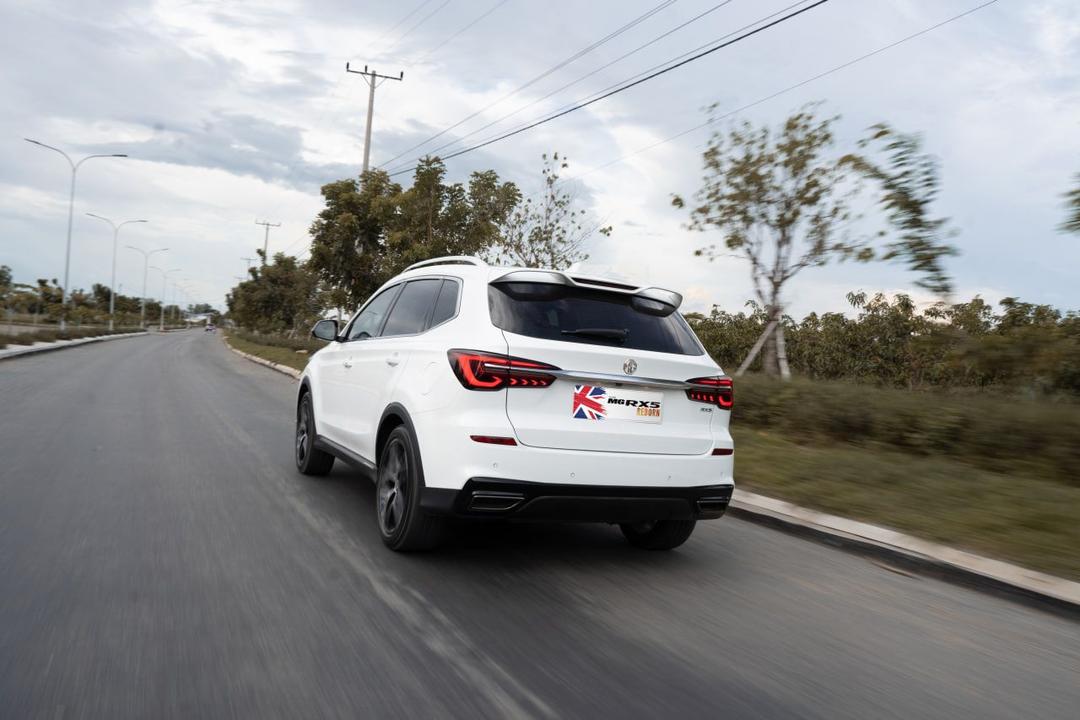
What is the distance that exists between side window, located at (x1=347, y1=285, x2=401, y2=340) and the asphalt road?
130cm

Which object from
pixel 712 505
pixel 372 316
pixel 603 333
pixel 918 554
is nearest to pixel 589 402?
pixel 603 333

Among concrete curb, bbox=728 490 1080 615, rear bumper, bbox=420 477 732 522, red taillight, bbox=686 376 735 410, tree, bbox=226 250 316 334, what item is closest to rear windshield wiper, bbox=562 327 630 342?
red taillight, bbox=686 376 735 410

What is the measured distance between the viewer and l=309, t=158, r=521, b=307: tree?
883 inches

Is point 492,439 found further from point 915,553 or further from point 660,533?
point 915,553

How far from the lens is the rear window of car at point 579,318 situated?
15.0 ft

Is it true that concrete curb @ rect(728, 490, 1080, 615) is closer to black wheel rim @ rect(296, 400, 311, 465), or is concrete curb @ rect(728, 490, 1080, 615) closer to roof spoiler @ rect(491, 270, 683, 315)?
roof spoiler @ rect(491, 270, 683, 315)

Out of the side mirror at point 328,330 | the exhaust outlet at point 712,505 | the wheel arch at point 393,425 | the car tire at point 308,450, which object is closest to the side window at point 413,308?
the wheel arch at point 393,425

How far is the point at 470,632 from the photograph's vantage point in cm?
372

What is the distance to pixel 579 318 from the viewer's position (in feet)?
15.3

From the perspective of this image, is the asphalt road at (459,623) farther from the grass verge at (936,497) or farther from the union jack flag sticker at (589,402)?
the union jack flag sticker at (589,402)

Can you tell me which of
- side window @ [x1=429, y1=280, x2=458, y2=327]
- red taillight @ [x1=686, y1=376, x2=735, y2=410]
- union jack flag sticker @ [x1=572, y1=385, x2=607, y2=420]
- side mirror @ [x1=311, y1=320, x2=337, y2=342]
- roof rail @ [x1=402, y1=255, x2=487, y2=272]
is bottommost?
union jack flag sticker @ [x1=572, y1=385, x2=607, y2=420]

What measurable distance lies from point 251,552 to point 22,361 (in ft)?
70.9

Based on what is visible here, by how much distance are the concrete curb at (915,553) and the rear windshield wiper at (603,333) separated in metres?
2.38

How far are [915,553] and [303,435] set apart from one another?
5092mm
